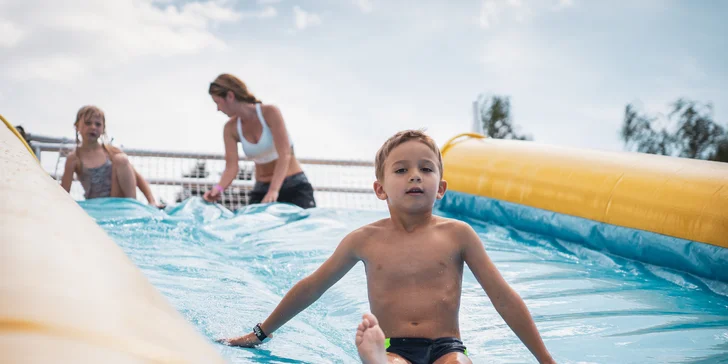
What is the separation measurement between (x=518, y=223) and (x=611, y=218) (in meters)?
0.70

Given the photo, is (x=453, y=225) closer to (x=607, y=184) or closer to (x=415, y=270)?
(x=415, y=270)

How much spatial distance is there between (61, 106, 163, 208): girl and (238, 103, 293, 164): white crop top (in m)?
0.76

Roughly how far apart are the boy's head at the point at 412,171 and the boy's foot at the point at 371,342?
1.24ft

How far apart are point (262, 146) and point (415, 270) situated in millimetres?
2550

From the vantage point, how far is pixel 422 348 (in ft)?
4.48

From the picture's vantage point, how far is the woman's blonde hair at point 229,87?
3746mm

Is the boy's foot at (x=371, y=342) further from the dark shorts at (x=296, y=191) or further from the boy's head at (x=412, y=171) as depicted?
the dark shorts at (x=296, y=191)

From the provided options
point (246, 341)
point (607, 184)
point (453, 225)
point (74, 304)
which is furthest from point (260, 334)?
point (607, 184)

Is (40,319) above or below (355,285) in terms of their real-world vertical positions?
above

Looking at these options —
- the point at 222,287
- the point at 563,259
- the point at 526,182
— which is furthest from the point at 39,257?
the point at 526,182

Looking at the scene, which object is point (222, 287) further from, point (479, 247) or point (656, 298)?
point (656, 298)

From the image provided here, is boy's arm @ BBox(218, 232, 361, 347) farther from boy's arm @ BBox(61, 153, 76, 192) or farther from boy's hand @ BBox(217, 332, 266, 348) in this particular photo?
boy's arm @ BBox(61, 153, 76, 192)

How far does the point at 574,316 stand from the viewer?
195 cm

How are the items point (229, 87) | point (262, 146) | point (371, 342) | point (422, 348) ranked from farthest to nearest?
point (262, 146) → point (229, 87) → point (422, 348) → point (371, 342)
